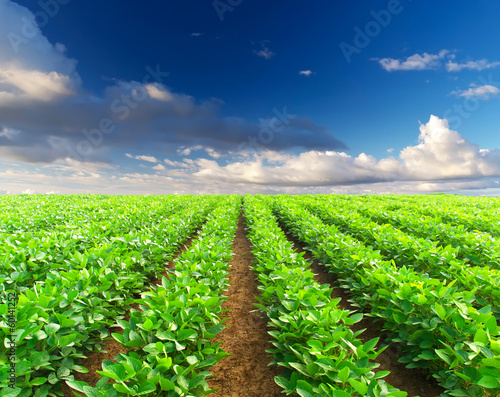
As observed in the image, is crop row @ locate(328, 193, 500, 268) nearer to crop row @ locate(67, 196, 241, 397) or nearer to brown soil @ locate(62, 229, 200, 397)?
crop row @ locate(67, 196, 241, 397)

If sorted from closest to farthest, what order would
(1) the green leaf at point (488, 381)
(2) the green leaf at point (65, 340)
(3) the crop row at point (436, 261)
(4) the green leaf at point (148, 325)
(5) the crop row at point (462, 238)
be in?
(1) the green leaf at point (488, 381) < (4) the green leaf at point (148, 325) < (2) the green leaf at point (65, 340) < (3) the crop row at point (436, 261) < (5) the crop row at point (462, 238)

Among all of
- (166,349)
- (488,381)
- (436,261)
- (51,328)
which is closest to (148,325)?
(166,349)

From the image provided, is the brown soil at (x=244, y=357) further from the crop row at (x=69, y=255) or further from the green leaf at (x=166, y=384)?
the crop row at (x=69, y=255)

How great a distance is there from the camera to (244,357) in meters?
3.86

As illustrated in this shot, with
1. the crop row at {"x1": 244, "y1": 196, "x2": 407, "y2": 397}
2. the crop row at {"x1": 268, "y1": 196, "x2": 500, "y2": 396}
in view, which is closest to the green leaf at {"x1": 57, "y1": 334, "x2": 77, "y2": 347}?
the crop row at {"x1": 244, "y1": 196, "x2": 407, "y2": 397}

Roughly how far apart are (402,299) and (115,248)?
513 cm

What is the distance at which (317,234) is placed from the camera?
8.28 m

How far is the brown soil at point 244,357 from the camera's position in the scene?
326cm

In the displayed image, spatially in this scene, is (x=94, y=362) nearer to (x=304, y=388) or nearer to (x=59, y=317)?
(x=59, y=317)

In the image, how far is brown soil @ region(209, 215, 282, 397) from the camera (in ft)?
10.7

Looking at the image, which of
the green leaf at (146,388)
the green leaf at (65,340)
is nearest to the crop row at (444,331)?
the green leaf at (146,388)

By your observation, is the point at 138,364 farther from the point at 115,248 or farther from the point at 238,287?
the point at 238,287

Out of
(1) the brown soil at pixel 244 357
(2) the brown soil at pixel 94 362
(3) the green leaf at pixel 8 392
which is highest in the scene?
(3) the green leaf at pixel 8 392

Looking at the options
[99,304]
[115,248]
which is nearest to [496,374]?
[99,304]
